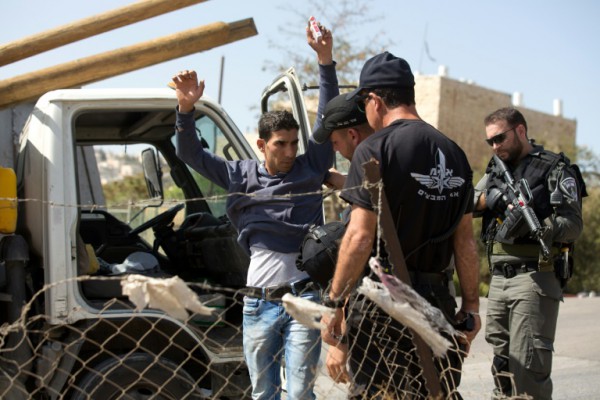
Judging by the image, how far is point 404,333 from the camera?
3166 mm

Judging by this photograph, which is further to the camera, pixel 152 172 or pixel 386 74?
pixel 152 172

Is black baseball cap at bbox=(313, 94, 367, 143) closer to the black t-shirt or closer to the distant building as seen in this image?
the black t-shirt

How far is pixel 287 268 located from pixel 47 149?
4.98ft

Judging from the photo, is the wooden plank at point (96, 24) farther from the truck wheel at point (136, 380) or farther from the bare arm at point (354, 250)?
the bare arm at point (354, 250)

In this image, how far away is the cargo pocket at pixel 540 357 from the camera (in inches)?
175

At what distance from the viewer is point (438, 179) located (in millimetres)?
3180

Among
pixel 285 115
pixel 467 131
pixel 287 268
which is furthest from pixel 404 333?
pixel 467 131

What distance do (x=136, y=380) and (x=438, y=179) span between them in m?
2.08

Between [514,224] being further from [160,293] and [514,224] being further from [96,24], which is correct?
[96,24]

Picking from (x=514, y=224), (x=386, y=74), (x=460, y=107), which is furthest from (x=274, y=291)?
(x=460, y=107)

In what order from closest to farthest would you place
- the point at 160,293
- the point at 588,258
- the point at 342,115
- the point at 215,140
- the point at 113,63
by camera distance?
the point at 160,293 → the point at 342,115 → the point at 113,63 → the point at 215,140 → the point at 588,258

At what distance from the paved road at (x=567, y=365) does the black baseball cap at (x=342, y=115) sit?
5.29ft

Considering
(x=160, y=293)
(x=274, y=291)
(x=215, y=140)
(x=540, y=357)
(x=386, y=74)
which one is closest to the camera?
(x=160, y=293)

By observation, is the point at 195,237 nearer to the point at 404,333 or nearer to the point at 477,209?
the point at 477,209
